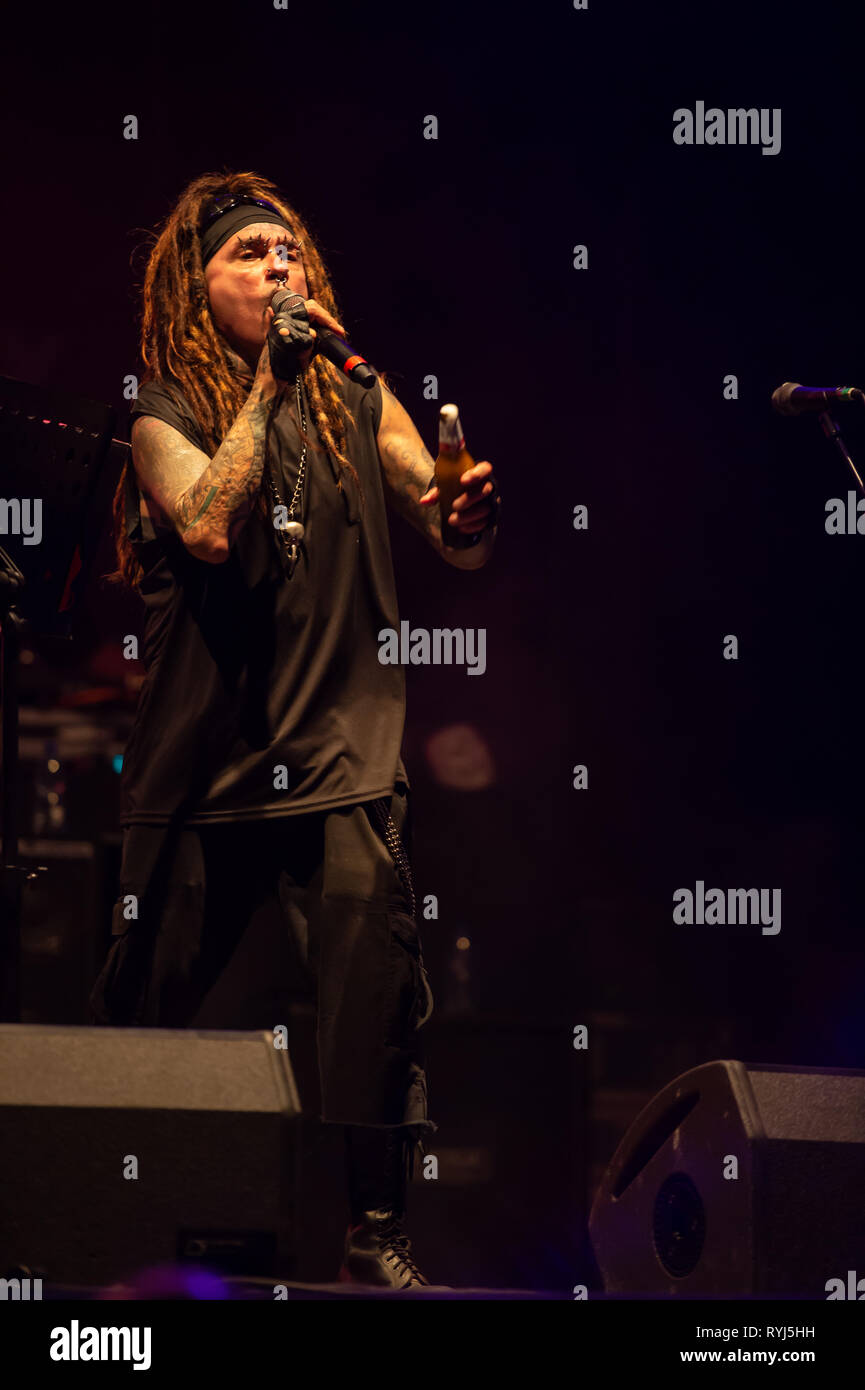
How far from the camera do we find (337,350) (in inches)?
104

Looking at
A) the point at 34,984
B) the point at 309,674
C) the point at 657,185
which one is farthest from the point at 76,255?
the point at 309,674

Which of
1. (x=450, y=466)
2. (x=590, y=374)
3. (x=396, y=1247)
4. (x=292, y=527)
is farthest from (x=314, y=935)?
(x=590, y=374)

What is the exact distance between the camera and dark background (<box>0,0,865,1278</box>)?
4.63 m

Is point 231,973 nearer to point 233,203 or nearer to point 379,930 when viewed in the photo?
point 379,930

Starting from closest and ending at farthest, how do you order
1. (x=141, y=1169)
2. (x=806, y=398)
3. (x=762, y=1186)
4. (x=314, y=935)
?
(x=141, y=1169) → (x=762, y=1186) → (x=314, y=935) → (x=806, y=398)

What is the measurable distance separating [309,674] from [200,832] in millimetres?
325

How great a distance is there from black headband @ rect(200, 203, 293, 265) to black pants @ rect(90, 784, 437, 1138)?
108 cm

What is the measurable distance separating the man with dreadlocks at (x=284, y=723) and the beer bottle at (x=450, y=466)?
0.03 meters

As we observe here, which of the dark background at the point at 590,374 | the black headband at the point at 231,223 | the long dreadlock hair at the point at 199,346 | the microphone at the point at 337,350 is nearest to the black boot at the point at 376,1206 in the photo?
the long dreadlock hair at the point at 199,346

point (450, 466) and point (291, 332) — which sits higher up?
point (291, 332)

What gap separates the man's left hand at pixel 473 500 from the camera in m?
2.57

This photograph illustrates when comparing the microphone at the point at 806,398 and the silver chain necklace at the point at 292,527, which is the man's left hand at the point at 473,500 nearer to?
the silver chain necklace at the point at 292,527

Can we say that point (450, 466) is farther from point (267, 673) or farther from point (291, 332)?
point (267, 673)

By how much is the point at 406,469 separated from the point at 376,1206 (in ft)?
4.14
